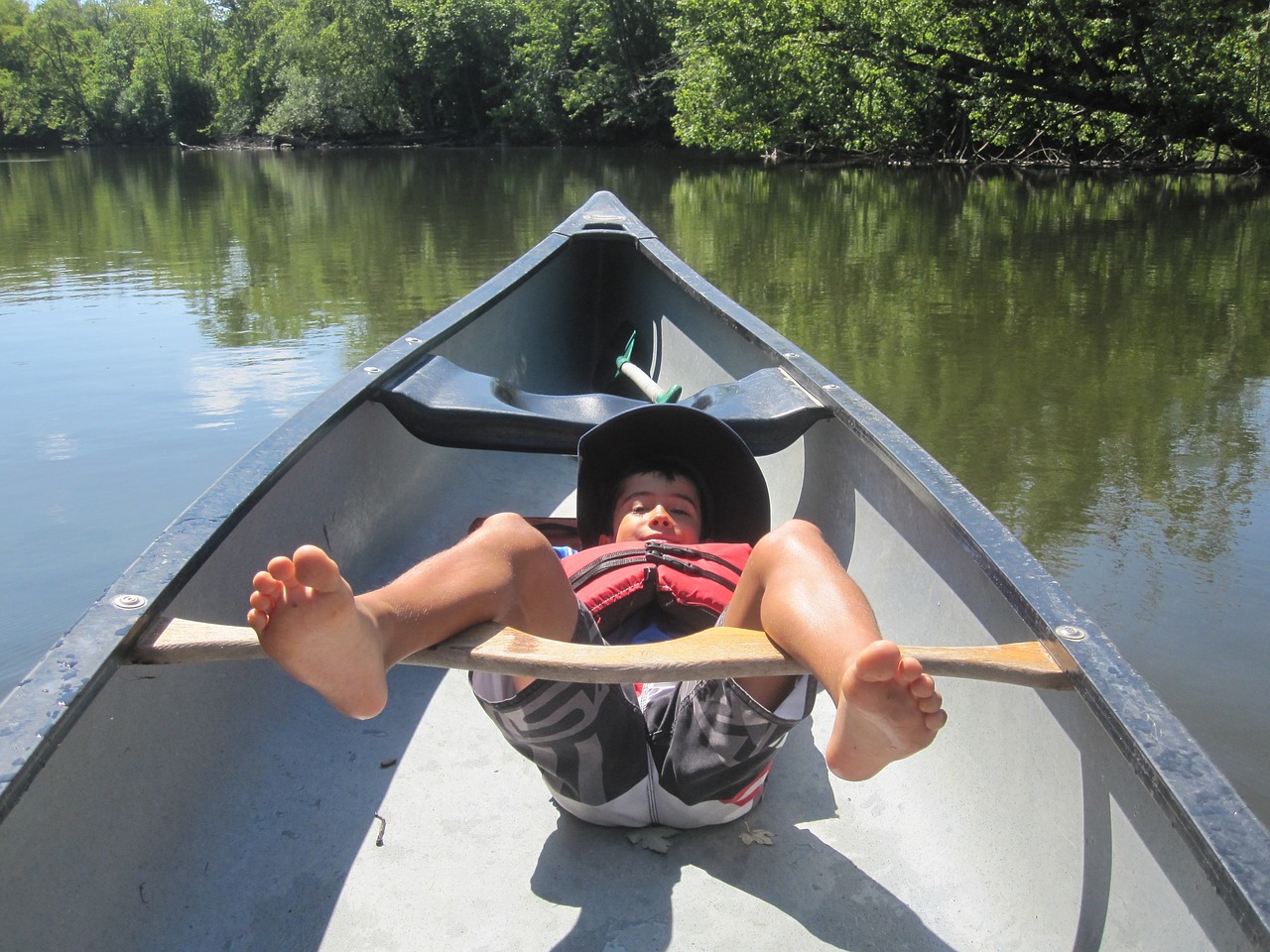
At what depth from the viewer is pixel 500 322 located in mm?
4031

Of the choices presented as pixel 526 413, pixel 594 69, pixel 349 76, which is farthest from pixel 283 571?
pixel 349 76

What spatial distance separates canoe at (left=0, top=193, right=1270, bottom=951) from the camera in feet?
4.13

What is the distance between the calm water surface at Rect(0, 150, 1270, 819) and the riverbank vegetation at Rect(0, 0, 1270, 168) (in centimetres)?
327

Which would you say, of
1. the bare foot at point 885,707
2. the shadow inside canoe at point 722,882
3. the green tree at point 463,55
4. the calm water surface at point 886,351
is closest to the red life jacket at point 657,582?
the shadow inside canoe at point 722,882

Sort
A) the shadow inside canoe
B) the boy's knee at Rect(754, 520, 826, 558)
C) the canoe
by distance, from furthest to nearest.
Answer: the shadow inside canoe → the boy's knee at Rect(754, 520, 826, 558) → the canoe

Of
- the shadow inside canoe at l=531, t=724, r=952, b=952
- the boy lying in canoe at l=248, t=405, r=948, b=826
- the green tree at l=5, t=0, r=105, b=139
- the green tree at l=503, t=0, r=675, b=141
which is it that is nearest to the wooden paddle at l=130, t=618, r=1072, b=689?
the boy lying in canoe at l=248, t=405, r=948, b=826

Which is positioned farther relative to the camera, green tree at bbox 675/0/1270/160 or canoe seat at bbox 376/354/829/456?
green tree at bbox 675/0/1270/160

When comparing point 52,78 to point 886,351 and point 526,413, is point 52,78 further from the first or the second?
point 526,413

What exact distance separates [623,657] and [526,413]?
5.09ft

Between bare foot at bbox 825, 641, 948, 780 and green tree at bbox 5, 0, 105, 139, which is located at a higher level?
green tree at bbox 5, 0, 105, 139

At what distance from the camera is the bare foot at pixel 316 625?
3.78ft

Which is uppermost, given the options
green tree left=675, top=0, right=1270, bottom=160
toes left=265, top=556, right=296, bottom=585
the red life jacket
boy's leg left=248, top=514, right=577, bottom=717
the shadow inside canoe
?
green tree left=675, top=0, right=1270, bottom=160

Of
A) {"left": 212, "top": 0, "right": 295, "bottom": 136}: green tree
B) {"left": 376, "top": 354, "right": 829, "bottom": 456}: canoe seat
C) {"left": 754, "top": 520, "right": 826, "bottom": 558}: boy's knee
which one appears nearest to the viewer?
{"left": 754, "top": 520, "right": 826, "bottom": 558}: boy's knee

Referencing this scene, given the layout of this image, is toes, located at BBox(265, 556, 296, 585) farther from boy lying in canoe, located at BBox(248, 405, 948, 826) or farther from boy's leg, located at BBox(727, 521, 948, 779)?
boy's leg, located at BBox(727, 521, 948, 779)
